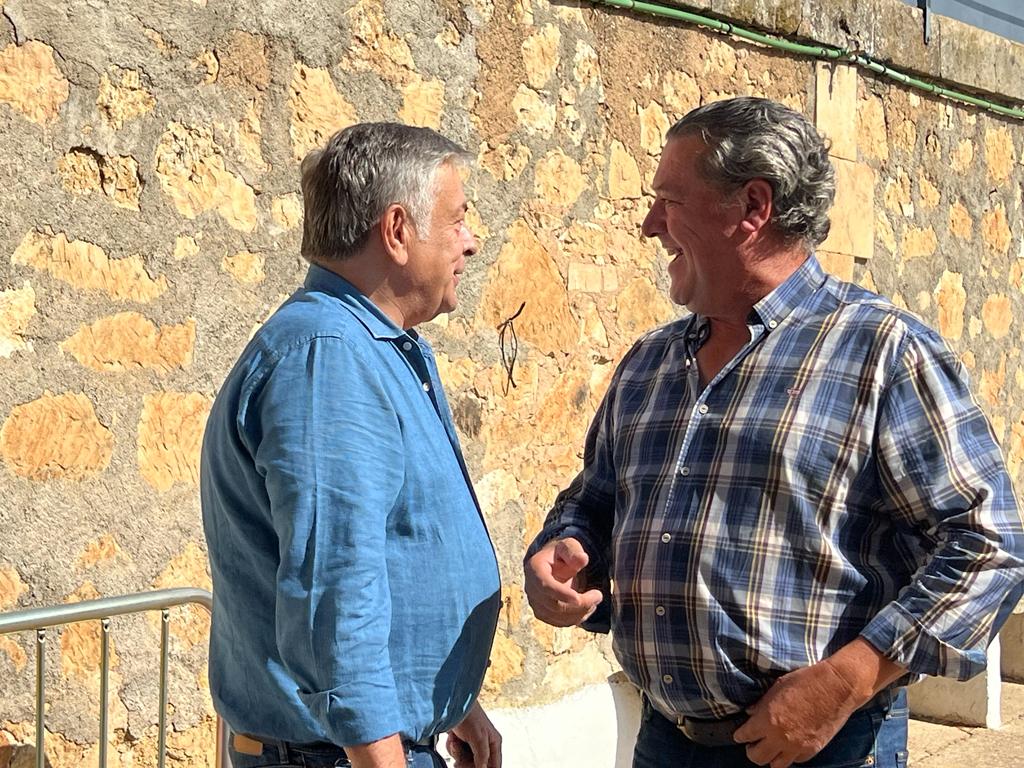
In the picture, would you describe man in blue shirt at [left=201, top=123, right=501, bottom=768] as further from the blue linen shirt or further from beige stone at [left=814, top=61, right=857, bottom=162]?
beige stone at [left=814, top=61, right=857, bottom=162]

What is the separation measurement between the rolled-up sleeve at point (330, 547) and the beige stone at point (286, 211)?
1.57 meters

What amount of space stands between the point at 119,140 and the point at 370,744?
1721 mm

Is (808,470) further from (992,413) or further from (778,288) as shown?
(992,413)

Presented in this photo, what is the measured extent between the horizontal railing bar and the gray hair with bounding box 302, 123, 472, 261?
3.14 ft

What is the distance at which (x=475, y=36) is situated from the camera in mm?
3850

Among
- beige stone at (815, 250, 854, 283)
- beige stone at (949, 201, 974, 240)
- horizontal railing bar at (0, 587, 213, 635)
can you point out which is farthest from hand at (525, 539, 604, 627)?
beige stone at (949, 201, 974, 240)

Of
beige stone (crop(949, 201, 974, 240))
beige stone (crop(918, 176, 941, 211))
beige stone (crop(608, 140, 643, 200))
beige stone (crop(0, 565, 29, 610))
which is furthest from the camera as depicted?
beige stone (crop(949, 201, 974, 240))

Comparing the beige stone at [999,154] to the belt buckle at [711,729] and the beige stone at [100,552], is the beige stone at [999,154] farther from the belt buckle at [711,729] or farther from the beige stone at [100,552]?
the belt buckle at [711,729]

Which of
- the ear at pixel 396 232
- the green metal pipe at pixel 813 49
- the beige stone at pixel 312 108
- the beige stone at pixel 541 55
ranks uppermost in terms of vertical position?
the green metal pipe at pixel 813 49

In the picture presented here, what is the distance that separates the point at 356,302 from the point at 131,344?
3.94 feet

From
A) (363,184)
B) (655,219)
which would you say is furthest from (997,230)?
(363,184)

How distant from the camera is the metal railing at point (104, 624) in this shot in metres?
2.60

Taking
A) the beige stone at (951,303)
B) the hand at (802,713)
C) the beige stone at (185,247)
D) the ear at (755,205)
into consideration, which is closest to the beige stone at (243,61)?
the beige stone at (185,247)

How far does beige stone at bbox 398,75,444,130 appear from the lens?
3689mm
